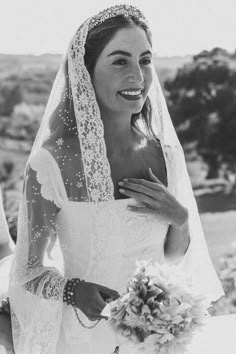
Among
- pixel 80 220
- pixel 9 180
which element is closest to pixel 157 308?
pixel 80 220

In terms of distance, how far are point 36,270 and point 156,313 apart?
439 millimetres

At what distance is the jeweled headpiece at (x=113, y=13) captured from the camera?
2111mm

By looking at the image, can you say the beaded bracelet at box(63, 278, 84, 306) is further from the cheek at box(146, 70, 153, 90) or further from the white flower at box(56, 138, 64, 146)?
the cheek at box(146, 70, 153, 90)

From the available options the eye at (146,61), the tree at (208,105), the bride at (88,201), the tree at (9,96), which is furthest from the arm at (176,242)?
the tree at (208,105)

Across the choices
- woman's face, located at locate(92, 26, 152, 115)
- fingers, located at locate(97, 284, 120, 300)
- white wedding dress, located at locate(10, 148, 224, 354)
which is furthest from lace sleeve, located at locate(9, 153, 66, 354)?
woman's face, located at locate(92, 26, 152, 115)

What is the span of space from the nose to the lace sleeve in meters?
0.35

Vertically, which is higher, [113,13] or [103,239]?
[113,13]

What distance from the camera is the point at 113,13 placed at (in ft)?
6.97

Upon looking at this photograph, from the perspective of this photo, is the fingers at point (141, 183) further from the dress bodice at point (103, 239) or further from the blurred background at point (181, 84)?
the blurred background at point (181, 84)

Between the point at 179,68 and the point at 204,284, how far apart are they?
9.88ft

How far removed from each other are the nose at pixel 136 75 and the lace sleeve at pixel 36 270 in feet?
1.14

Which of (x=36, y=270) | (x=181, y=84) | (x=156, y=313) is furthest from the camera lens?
(x=181, y=84)

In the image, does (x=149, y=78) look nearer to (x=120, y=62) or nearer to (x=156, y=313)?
(x=120, y=62)

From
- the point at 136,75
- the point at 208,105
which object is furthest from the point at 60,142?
the point at 208,105
